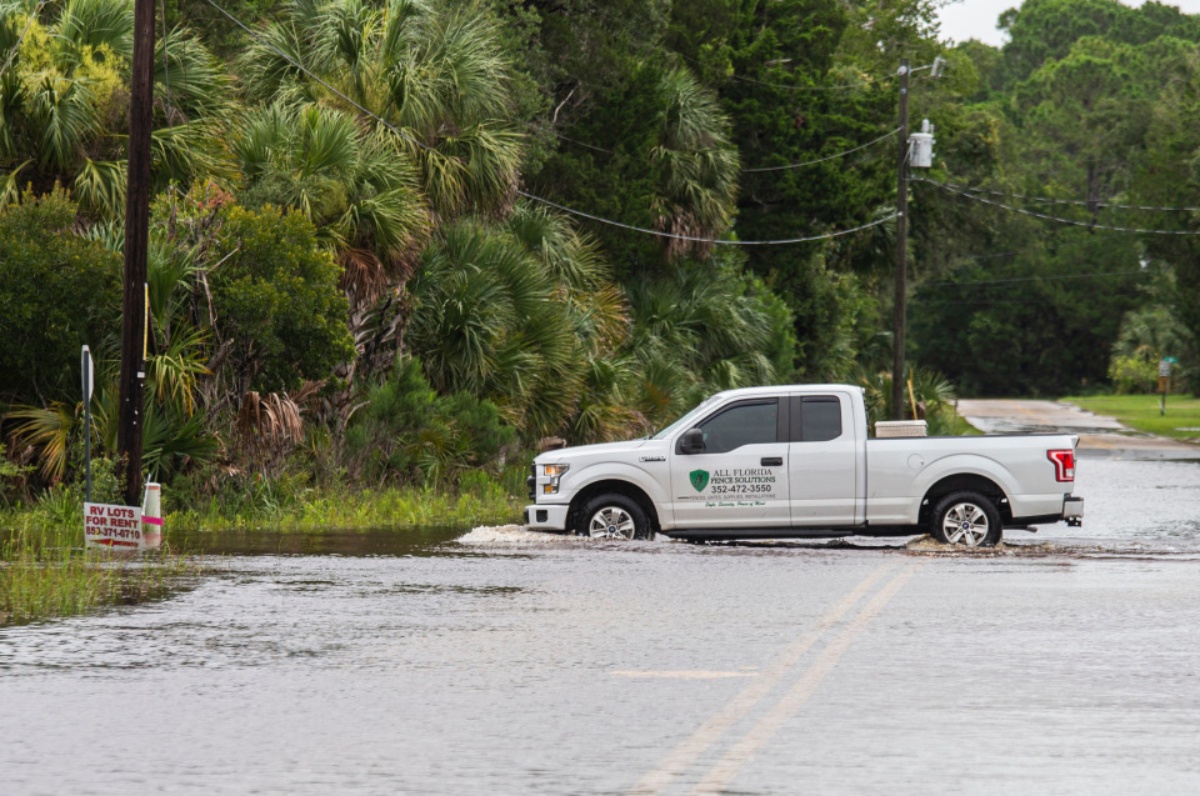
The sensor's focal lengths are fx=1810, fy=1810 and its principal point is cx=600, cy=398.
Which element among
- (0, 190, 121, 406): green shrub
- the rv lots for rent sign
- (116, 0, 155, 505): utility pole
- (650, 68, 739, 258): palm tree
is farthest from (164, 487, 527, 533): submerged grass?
(650, 68, 739, 258): palm tree

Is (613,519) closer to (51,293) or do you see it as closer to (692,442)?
(692,442)

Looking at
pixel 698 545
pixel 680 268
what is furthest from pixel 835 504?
pixel 680 268

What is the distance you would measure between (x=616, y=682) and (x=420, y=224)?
51.7 feet

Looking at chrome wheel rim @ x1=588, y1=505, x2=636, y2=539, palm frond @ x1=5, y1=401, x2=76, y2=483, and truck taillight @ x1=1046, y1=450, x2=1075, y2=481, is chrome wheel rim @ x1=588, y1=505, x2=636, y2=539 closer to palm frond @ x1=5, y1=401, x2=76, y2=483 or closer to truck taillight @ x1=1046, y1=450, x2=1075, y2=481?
truck taillight @ x1=1046, y1=450, x2=1075, y2=481

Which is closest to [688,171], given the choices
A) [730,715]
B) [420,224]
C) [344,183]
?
[420,224]

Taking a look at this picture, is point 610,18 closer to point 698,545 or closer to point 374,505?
point 374,505

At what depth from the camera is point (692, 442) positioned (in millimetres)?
18406

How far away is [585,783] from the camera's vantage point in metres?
7.15

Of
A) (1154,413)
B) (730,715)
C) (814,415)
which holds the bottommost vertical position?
(730,715)

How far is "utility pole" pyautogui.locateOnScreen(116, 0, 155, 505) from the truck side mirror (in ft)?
19.2

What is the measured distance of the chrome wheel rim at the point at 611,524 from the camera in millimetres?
18547

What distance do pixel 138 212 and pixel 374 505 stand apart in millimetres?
5289

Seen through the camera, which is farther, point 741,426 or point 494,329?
point 494,329

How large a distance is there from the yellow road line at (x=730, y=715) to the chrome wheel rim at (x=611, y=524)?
554cm
